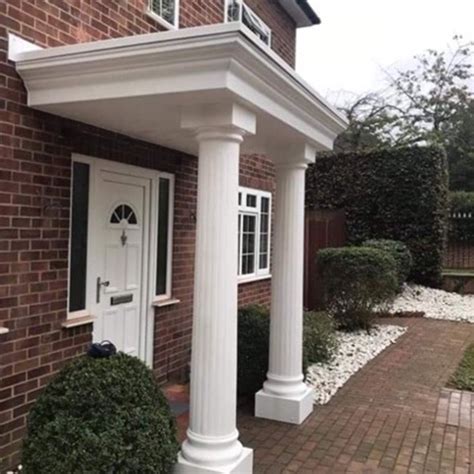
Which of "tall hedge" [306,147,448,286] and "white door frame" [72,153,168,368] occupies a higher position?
"tall hedge" [306,147,448,286]

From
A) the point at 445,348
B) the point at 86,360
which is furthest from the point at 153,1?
the point at 445,348

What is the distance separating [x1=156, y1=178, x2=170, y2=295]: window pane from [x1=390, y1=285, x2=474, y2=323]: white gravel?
22.7ft

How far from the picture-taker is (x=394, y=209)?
13.5 metres

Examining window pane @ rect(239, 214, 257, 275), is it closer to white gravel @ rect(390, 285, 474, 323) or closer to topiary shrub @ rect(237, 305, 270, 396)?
topiary shrub @ rect(237, 305, 270, 396)

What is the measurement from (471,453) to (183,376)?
11.0ft

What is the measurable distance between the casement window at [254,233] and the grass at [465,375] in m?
3.39

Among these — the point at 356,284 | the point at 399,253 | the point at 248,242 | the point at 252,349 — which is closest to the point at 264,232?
the point at 248,242

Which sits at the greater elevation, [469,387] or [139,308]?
[139,308]

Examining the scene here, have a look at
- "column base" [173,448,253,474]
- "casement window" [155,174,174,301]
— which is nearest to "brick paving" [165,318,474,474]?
"column base" [173,448,253,474]

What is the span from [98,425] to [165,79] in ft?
7.26

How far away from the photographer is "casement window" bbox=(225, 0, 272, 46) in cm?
741

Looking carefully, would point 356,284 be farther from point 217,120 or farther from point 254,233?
point 217,120

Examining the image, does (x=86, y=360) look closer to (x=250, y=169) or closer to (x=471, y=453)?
(x=471, y=453)

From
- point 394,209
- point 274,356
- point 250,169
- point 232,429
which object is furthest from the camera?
point 394,209
